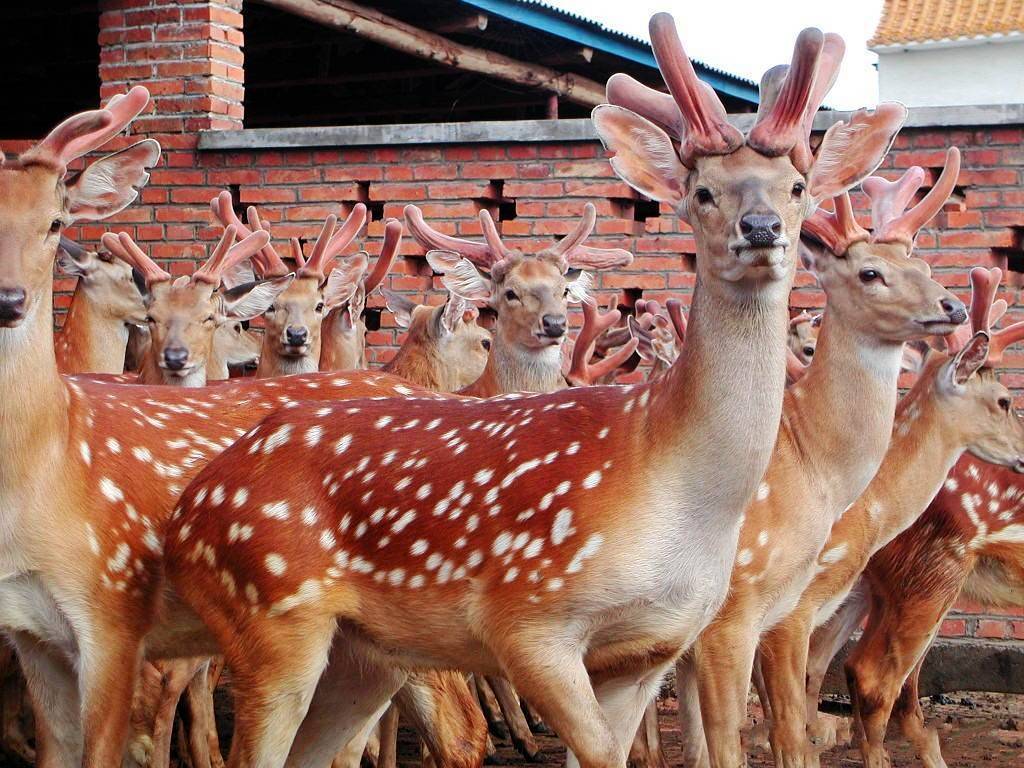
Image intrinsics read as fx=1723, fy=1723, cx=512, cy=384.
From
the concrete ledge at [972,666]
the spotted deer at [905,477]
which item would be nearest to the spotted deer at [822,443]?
the spotted deer at [905,477]

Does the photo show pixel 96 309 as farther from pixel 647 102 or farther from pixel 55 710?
pixel 647 102

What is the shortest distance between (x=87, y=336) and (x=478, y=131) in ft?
7.40

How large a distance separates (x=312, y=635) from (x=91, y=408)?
46.2 inches

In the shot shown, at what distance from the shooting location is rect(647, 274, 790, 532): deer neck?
403cm

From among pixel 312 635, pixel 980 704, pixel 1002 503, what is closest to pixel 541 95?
pixel 980 704

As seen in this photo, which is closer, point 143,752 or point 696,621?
point 696,621

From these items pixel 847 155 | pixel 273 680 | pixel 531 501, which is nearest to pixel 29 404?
pixel 273 680

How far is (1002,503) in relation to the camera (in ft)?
21.9

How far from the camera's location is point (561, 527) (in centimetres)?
408

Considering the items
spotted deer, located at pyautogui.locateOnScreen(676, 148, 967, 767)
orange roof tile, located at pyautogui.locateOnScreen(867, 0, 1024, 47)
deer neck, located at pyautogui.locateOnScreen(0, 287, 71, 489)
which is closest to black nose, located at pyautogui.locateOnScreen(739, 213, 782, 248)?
spotted deer, located at pyautogui.locateOnScreen(676, 148, 967, 767)

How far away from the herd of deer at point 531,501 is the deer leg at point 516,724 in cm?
71

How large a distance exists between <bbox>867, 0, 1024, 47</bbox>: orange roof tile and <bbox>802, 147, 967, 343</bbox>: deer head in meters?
20.9

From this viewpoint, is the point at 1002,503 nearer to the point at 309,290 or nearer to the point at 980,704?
the point at 980,704

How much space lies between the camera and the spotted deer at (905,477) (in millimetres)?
5758
